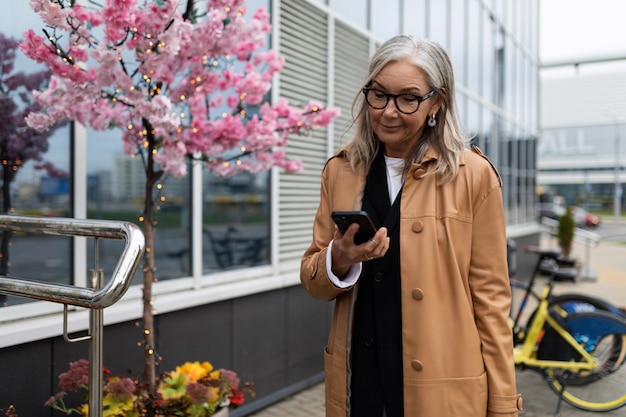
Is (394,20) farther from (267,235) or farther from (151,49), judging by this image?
(151,49)

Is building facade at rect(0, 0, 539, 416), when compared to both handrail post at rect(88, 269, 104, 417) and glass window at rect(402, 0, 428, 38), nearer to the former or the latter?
glass window at rect(402, 0, 428, 38)

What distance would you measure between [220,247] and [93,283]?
88.7 inches

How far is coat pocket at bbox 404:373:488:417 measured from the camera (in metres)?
1.55

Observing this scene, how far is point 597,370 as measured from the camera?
4332 millimetres

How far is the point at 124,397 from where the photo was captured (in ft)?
7.73

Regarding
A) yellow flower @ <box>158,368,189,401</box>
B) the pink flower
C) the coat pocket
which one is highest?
the coat pocket

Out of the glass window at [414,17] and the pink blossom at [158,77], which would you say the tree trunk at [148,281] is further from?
the glass window at [414,17]

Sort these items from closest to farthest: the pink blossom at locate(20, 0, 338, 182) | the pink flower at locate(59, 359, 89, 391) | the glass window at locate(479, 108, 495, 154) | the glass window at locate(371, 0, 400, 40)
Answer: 1. the pink blossom at locate(20, 0, 338, 182)
2. the pink flower at locate(59, 359, 89, 391)
3. the glass window at locate(371, 0, 400, 40)
4. the glass window at locate(479, 108, 495, 154)

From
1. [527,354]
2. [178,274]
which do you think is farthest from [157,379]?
[527,354]

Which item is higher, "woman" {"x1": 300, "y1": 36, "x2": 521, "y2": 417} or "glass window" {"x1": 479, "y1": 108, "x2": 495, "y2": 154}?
"glass window" {"x1": 479, "y1": 108, "x2": 495, "y2": 154}

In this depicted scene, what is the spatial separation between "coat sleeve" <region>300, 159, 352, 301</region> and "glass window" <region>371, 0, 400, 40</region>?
4670 mm

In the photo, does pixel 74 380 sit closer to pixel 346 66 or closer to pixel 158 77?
pixel 158 77

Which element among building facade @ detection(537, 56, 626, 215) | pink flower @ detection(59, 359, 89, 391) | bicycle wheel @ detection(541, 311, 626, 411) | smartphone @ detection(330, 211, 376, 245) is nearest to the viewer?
smartphone @ detection(330, 211, 376, 245)

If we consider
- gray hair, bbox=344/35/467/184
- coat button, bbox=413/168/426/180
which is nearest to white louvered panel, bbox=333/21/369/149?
gray hair, bbox=344/35/467/184
